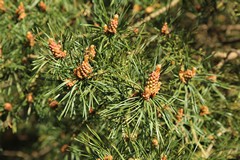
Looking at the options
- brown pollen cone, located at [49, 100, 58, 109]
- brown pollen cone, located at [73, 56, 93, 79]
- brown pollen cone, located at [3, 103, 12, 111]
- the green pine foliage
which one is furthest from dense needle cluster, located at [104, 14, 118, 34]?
brown pollen cone, located at [3, 103, 12, 111]

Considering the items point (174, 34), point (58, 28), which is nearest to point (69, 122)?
point (58, 28)

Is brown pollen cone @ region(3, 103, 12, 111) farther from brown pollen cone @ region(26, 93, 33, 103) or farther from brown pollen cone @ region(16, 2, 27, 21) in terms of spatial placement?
brown pollen cone @ region(16, 2, 27, 21)

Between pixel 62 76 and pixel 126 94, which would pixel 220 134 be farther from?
pixel 62 76

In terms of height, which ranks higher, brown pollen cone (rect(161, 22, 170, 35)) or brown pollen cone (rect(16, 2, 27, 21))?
brown pollen cone (rect(16, 2, 27, 21))

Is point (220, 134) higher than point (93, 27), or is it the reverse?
point (93, 27)

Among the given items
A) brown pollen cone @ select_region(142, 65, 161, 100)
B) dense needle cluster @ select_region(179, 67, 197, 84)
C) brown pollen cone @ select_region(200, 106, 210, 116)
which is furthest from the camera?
brown pollen cone @ select_region(200, 106, 210, 116)

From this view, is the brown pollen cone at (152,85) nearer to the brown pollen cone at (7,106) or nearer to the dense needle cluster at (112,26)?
the dense needle cluster at (112,26)

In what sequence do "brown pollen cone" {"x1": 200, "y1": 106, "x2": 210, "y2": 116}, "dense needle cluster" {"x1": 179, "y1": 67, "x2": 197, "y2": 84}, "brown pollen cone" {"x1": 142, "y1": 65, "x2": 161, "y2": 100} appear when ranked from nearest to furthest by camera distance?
1. "brown pollen cone" {"x1": 142, "y1": 65, "x2": 161, "y2": 100}
2. "dense needle cluster" {"x1": 179, "y1": 67, "x2": 197, "y2": 84}
3. "brown pollen cone" {"x1": 200, "y1": 106, "x2": 210, "y2": 116}

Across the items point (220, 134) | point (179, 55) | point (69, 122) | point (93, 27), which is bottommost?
point (220, 134)
